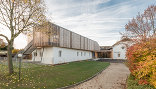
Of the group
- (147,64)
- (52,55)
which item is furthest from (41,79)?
(52,55)

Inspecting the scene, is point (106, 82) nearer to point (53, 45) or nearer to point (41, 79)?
point (41, 79)

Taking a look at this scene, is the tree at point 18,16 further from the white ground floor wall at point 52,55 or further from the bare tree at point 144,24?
the bare tree at point 144,24

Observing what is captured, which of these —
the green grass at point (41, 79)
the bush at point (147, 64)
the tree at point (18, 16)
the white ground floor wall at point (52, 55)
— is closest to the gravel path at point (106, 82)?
the green grass at point (41, 79)

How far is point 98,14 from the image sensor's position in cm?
1609

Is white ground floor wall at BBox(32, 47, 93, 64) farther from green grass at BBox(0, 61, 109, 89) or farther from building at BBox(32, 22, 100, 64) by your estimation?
green grass at BBox(0, 61, 109, 89)

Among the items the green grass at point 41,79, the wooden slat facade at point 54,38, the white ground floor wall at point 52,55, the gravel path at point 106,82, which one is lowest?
the gravel path at point 106,82

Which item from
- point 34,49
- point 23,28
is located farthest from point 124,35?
point 34,49

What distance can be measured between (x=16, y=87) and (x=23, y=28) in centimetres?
540

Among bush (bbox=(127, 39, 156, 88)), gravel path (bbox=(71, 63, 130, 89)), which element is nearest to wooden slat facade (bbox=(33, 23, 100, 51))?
gravel path (bbox=(71, 63, 130, 89))

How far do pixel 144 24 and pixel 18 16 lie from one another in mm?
12371

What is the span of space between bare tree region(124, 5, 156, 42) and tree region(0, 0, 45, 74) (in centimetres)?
947

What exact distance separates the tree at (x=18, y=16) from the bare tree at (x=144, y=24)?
9473 millimetres

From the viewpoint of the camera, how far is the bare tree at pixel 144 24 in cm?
859

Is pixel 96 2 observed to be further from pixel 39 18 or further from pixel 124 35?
pixel 39 18
